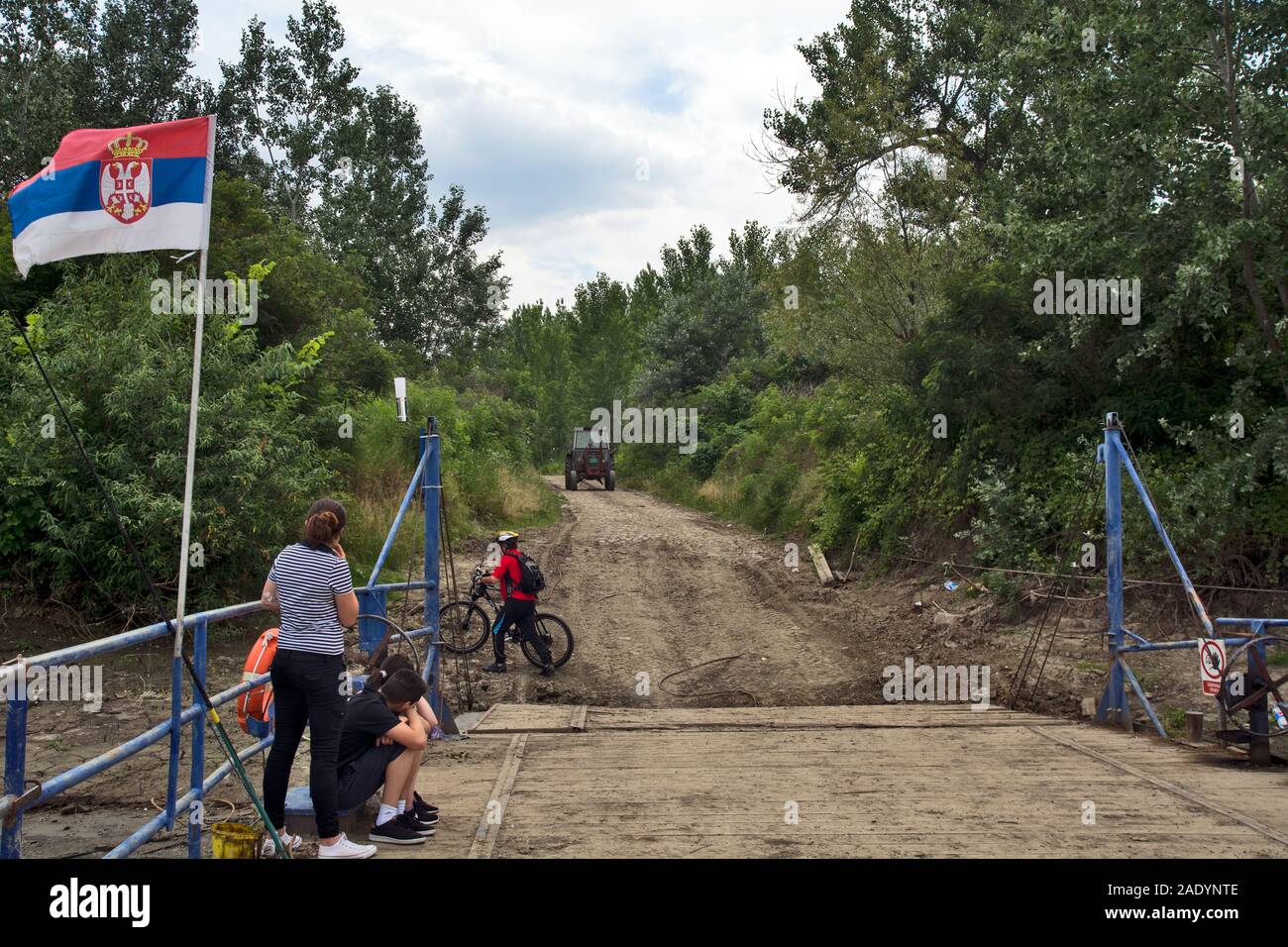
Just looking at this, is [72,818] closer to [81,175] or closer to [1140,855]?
[81,175]

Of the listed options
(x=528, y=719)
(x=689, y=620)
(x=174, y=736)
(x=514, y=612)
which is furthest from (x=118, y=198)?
(x=689, y=620)

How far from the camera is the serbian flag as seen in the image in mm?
5266

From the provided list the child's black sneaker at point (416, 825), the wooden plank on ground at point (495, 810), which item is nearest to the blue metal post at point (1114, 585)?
the wooden plank on ground at point (495, 810)

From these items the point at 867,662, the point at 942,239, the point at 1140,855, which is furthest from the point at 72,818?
the point at 942,239

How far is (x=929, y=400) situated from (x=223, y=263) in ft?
39.2

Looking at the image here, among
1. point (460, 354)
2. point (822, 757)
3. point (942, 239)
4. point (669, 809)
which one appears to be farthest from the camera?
point (460, 354)

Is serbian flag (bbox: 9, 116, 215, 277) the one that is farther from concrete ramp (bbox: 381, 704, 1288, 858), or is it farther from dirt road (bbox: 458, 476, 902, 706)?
dirt road (bbox: 458, 476, 902, 706)

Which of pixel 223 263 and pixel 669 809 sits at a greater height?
pixel 223 263

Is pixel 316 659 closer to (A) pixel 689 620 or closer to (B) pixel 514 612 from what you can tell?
(B) pixel 514 612

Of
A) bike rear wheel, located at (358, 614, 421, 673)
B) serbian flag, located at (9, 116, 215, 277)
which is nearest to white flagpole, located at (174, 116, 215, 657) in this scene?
serbian flag, located at (9, 116, 215, 277)

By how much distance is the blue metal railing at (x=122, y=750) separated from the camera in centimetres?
349

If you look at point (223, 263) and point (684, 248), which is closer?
point (223, 263)

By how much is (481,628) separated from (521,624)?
1.41m

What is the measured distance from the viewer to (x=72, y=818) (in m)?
6.28
